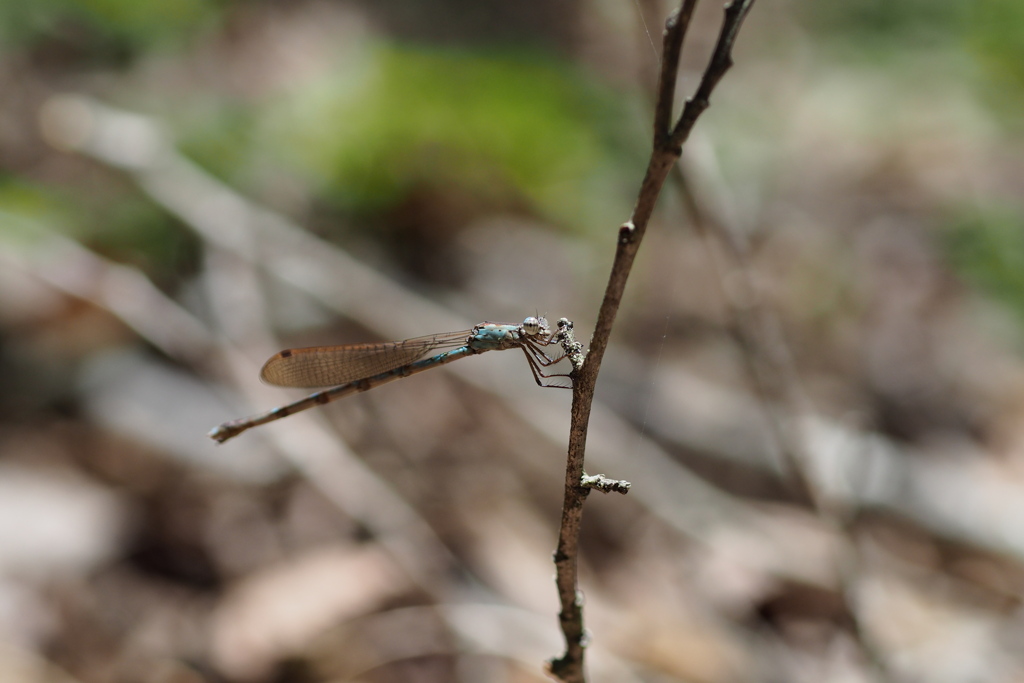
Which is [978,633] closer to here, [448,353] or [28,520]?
[448,353]

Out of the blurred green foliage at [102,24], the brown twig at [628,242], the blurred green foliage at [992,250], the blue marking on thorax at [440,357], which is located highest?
the blurred green foliage at [102,24]

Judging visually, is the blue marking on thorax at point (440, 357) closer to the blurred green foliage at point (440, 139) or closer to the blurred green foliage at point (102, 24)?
the blurred green foliage at point (440, 139)

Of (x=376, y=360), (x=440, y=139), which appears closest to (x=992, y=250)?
(x=440, y=139)

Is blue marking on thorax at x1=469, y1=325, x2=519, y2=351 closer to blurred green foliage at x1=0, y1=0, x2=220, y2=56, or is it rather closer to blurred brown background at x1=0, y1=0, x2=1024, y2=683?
blurred brown background at x1=0, y1=0, x2=1024, y2=683

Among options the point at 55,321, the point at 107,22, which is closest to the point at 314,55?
the point at 107,22

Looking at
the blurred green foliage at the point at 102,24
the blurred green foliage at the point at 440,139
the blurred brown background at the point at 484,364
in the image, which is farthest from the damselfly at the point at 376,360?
the blurred green foliage at the point at 102,24

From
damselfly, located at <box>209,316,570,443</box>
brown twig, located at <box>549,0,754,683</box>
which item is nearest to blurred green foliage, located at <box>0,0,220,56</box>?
damselfly, located at <box>209,316,570,443</box>

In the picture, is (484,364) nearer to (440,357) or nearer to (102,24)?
(440,357)
